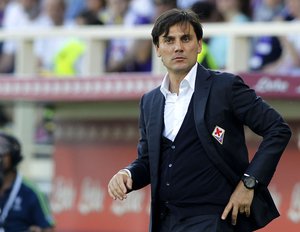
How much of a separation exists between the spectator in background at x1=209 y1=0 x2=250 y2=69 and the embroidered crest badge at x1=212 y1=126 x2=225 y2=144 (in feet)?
17.1

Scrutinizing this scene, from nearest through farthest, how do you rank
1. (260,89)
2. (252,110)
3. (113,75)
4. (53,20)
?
(252,110)
(260,89)
(113,75)
(53,20)

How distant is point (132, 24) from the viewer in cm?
1241

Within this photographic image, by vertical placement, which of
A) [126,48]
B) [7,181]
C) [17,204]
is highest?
[126,48]

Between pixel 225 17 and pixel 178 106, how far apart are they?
18.2 ft

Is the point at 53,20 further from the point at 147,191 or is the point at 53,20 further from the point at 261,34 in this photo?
the point at 261,34

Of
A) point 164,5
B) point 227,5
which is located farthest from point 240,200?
point 164,5

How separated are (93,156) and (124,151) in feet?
1.75

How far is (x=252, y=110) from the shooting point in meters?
6.00

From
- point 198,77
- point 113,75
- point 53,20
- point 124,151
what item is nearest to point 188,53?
point 198,77

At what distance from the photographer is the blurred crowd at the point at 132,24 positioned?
436 inches

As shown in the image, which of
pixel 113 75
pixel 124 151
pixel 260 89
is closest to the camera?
pixel 260 89

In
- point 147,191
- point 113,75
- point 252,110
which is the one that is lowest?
point 147,191

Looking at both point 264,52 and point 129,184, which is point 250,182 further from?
point 264,52

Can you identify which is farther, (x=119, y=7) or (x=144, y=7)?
(x=119, y=7)
